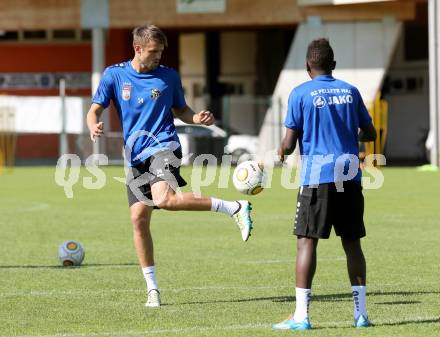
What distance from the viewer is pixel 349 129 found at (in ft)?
27.8

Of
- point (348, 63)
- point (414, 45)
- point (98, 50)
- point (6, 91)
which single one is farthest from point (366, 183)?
point (6, 91)

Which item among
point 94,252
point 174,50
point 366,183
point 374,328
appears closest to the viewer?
point 374,328

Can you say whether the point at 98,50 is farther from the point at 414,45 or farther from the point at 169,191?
the point at 169,191

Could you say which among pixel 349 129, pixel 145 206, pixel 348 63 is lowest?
pixel 145 206

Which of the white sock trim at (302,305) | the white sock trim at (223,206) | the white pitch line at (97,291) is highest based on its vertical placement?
the white sock trim at (223,206)

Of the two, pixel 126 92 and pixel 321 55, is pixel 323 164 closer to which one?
pixel 321 55

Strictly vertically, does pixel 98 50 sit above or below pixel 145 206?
above

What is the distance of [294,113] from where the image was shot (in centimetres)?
844

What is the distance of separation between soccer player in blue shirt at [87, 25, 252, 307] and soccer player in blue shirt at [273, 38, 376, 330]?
4.60ft

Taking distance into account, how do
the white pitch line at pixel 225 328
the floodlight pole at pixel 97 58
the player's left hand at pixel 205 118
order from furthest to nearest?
the floodlight pole at pixel 97 58 < the player's left hand at pixel 205 118 < the white pitch line at pixel 225 328

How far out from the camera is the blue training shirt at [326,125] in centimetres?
841

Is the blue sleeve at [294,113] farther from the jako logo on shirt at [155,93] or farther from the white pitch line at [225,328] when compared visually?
the jako logo on shirt at [155,93]

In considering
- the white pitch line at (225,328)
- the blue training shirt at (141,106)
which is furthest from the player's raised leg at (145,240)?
the white pitch line at (225,328)

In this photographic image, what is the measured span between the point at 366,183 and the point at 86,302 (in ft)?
64.7
